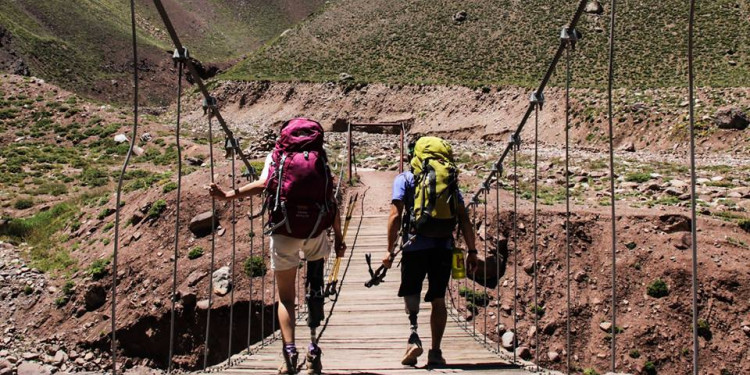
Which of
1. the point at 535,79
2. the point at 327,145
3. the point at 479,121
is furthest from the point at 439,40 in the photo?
the point at 327,145

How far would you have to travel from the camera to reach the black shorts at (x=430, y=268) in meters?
4.29

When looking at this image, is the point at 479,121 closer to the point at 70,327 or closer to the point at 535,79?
the point at 535,79

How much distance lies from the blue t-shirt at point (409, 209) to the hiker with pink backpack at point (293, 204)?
0.59 m

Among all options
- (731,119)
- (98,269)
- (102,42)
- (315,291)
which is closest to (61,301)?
(98,269)

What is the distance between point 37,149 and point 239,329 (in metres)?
18.6

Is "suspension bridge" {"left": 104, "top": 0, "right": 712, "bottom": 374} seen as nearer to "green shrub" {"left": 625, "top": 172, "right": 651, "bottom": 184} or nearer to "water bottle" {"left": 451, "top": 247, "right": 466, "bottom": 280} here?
"water bottle" {"left": 451, "top": 247, "right": 466, "bottom": 280}

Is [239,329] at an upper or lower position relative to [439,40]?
lower

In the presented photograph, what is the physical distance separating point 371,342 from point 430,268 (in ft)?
5.19

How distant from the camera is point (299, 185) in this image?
367 centimetres

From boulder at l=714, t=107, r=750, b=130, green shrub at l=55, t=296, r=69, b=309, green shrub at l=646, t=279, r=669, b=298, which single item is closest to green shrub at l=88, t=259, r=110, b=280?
green shrub at l=55, t=296, r=69, b=309

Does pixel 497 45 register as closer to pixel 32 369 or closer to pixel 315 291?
pixel 32 369

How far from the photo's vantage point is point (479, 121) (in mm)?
33688

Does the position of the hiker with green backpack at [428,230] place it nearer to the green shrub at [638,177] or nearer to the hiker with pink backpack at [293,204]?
the hiker with pink backpack at [293,204]

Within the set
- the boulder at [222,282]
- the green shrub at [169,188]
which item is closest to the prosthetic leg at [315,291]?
the boulder at [222,282]
